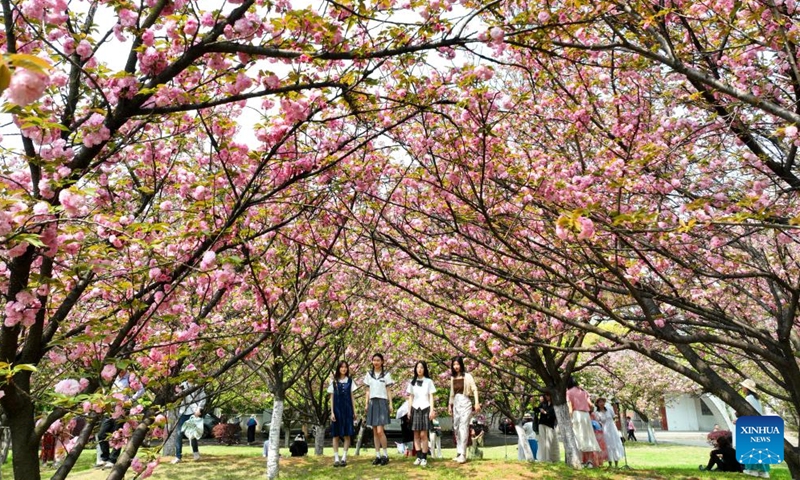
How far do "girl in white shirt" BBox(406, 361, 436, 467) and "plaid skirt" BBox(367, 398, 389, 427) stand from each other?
45cm

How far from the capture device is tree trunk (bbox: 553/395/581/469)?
32.0ft

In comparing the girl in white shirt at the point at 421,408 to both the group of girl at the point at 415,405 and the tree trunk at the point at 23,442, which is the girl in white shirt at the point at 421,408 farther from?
the tree trunk at the point at 23,442

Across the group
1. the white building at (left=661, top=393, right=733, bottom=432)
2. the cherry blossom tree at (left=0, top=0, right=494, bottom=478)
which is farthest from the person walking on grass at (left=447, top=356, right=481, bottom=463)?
the white building at (left=661, top=393, right=733, bottom=432)

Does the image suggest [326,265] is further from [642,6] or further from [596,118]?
[642,6]

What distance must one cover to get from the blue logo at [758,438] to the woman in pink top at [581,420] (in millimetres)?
4772

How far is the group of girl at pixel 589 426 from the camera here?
9.68 meters

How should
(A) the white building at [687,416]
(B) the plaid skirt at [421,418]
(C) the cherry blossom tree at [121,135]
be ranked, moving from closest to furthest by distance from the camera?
(C) the cherry blossom tree at [121,135] → (B) the plaid skirt at [421,418] → (A) the white building at [687,416]

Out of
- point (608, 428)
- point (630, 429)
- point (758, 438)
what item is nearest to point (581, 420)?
point (608, 428)

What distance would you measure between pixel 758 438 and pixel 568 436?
547cm

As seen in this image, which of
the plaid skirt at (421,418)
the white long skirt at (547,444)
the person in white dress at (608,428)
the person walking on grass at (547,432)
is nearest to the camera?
the plaid skirt at (421,418)

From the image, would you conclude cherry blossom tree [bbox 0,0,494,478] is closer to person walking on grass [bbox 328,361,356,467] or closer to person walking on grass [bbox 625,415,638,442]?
person walking on grass [bbox 328,361,356,467]

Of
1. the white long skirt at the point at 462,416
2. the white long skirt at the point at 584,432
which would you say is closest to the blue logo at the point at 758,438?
the white long skirt at the point at 462,416

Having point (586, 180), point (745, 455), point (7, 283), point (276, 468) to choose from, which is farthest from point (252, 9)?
point (276, 468)

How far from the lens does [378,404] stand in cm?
873
